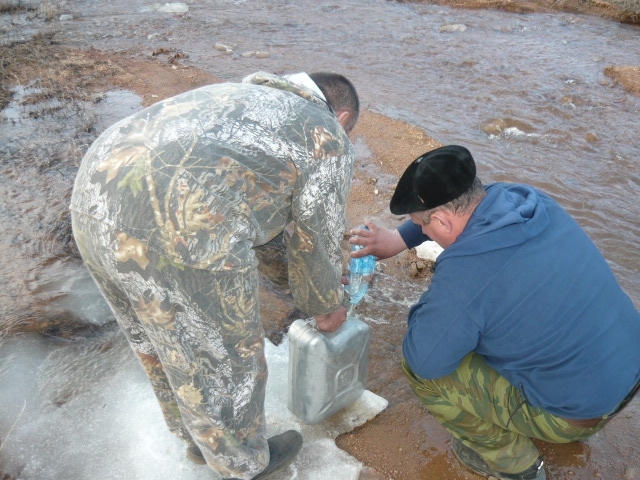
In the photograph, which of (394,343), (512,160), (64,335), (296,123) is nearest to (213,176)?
(296,123)

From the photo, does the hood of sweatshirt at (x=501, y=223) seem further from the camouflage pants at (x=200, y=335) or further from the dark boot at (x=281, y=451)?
the dark boot at (x=281, y=451)

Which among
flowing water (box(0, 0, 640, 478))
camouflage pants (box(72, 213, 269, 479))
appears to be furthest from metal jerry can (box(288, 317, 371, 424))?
flowing water (box(0, 0, 640, 478))

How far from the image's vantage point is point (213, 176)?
5.01 feet

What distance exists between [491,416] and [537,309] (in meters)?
0.62

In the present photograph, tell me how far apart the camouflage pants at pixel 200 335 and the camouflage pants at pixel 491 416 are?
0.81 meters

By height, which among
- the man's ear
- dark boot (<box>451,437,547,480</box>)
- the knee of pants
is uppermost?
the man's ear

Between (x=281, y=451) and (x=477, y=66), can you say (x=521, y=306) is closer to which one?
(x=281, y=451)

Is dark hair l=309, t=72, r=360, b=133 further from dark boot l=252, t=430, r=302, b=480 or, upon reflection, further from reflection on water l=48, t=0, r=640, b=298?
reflection on water l=48, t=0, r=640, b=298

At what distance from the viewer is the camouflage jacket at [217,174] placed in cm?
150

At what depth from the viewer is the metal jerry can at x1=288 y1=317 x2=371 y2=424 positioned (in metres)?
2.29

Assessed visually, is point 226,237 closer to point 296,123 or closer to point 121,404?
point 296,123

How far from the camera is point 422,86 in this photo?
727 centimetres

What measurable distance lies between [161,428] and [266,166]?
1616 mm

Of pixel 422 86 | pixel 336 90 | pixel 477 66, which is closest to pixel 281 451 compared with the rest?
pixel 336 90
